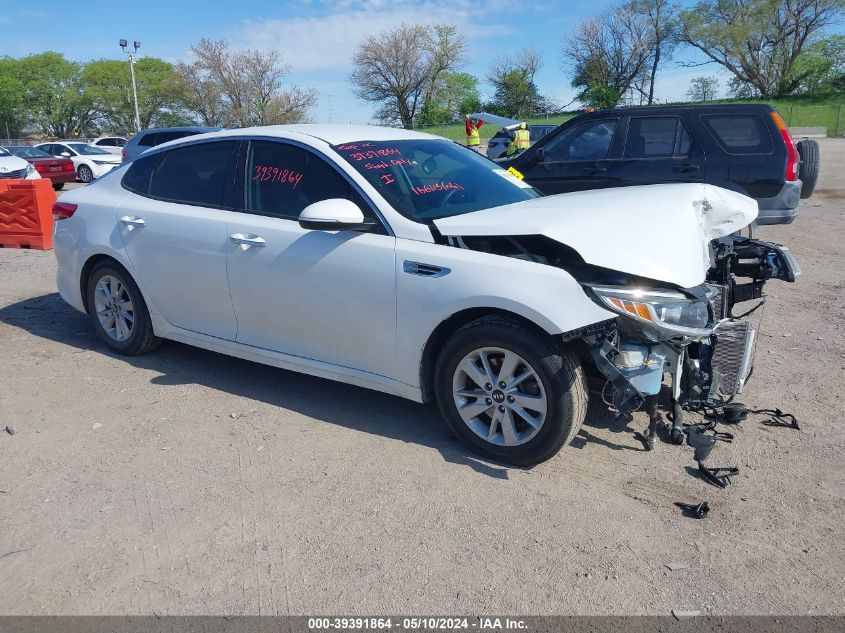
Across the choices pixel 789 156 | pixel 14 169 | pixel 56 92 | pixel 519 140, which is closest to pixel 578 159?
pixel 789 156

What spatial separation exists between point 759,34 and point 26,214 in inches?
2789

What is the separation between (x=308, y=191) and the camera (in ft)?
14.8

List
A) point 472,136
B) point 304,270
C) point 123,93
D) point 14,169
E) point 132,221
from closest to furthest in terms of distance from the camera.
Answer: point 304,270 → point 132,221 → point 14,169 → point 472,136 → point 123,93

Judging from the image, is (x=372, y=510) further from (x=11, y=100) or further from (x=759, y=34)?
(x=11, y=100)

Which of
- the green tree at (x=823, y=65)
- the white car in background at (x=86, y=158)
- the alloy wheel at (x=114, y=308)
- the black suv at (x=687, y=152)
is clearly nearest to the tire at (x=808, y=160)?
the black suv at (x=687, y=152)

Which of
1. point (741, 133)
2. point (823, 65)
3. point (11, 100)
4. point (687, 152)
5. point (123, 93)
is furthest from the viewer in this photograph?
point (11, 100)

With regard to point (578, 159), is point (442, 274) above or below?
below

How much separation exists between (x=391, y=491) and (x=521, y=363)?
922 mm

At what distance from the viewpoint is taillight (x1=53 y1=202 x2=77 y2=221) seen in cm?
572

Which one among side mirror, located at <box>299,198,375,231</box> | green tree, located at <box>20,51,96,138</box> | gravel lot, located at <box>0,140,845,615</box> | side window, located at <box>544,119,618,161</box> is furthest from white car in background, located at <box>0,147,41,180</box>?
green tree, located at <box>20,51,96,138</box>

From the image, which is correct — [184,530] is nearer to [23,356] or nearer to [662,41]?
[23,356]

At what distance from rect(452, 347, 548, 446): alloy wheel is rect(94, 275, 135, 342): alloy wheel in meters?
2.91

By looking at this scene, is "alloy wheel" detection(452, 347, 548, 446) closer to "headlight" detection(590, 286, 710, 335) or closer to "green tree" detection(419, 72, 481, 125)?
"headlight" detection(590, 286, 710, 335)

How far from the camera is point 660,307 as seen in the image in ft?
11.3
